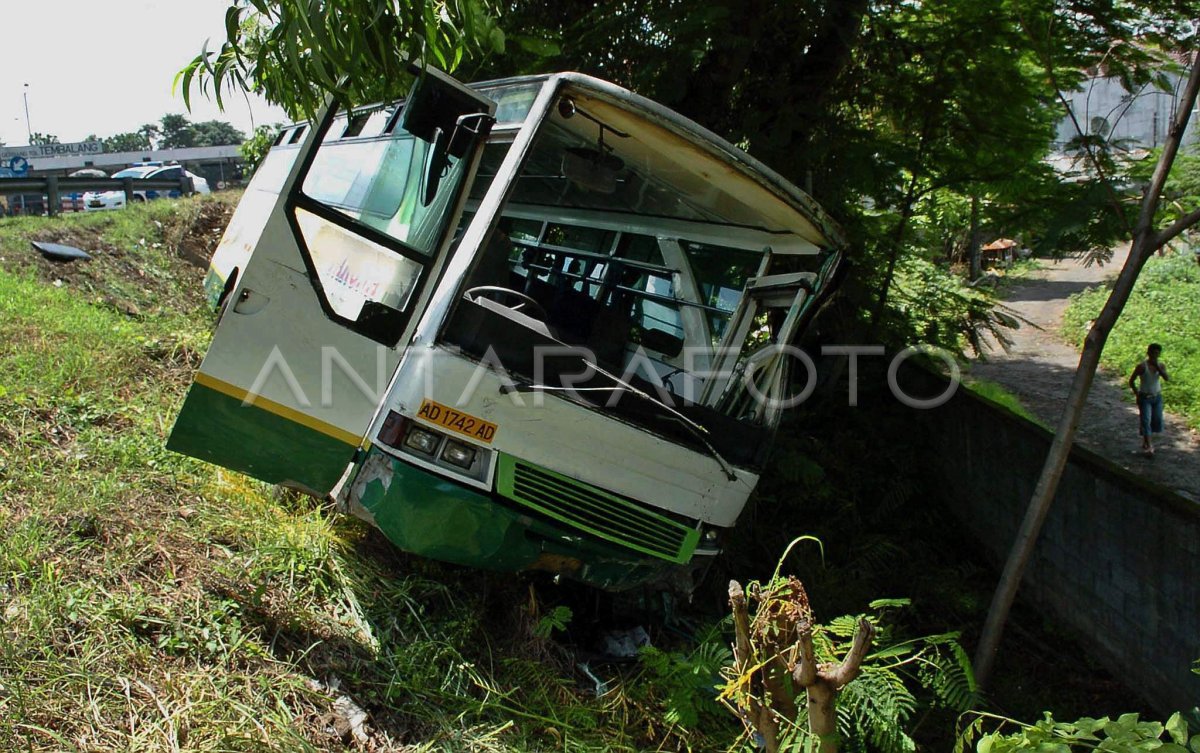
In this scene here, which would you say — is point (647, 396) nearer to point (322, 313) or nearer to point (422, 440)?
point (422, 440)

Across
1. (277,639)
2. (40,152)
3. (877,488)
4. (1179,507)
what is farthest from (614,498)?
(40,152)

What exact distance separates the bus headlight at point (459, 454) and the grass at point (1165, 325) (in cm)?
850

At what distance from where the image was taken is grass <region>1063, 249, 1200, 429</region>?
33.9 feet

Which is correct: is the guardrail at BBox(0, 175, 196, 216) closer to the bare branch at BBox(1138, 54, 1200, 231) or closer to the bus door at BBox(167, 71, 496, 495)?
the bus door at BBox(167, 71, 496, 495)

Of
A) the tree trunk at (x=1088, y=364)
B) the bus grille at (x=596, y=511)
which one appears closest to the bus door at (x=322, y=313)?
the bus grille at (x=596, y=511)

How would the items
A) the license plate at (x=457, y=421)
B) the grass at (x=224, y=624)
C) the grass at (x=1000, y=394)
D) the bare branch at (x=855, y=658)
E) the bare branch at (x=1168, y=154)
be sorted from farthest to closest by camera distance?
1. the grass at (x=1000, y=394)
2. the bare branch at (x=1168, y=154)
3. the license plate at (x=457, y=421)
4. the grass at (x=224, y=624)
5. the bare branch at (x=855, y=658)

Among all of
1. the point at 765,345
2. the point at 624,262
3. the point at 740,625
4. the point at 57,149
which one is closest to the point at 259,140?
the point at 624,262

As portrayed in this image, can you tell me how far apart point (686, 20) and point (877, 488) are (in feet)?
14.3

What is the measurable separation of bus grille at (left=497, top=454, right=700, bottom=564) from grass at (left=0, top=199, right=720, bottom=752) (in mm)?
707

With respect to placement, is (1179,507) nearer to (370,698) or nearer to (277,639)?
(370,698)

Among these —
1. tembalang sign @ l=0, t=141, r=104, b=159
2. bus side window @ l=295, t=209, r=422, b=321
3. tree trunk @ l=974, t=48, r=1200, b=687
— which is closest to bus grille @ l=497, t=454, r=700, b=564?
bus side window @ l=295, t=209, r=422, b=321

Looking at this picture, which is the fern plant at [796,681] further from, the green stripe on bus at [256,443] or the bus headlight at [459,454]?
the green stripe on bus at [256,443]

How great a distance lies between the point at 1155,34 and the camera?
564 centimetres

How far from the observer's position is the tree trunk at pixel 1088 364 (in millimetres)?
4633
